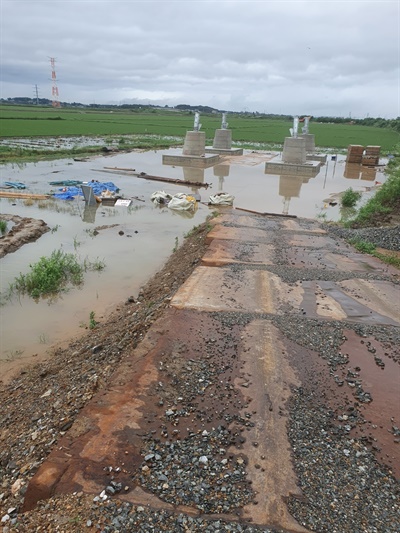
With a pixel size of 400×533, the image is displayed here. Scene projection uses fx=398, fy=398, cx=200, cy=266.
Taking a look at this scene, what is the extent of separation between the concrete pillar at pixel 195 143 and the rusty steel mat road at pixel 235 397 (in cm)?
2144

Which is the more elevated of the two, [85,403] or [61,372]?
[85,403]

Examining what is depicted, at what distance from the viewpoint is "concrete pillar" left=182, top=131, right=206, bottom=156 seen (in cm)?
2683

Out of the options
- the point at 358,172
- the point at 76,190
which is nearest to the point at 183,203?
the point at 76,190

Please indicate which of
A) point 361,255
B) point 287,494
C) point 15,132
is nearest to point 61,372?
point 287,494

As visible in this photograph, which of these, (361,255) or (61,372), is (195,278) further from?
(361,255)

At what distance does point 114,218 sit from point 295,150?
1593cm

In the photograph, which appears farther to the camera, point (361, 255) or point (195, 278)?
point (361, 255)

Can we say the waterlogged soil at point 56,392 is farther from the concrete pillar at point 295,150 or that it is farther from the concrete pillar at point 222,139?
the concrete pillar at point 222,139

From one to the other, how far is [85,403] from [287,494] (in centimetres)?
203

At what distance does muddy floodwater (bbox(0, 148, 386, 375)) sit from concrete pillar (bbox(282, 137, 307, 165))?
1606 millimetres

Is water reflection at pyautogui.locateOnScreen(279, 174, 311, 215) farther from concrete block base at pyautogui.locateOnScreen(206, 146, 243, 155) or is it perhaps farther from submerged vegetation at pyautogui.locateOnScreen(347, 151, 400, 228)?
concrete block base at pyautogui.locateOnScreen(206, 146, 243, 155)

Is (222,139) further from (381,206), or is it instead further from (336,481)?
(336,481)

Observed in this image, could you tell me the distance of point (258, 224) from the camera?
12180 mm

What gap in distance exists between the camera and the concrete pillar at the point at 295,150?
25.5 m
